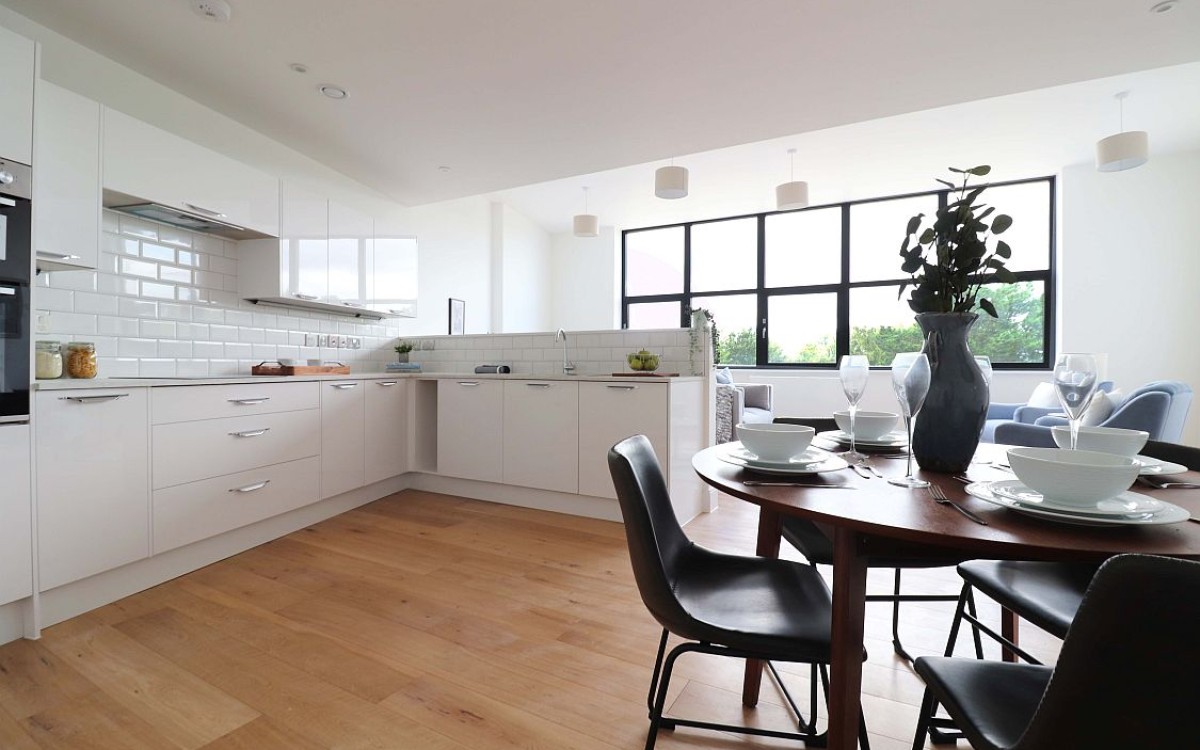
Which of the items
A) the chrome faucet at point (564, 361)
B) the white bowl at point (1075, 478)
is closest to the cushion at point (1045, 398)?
the chrome faucet at point (564, 361)

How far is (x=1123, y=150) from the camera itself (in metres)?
3.59

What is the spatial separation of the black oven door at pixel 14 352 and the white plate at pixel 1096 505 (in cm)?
282

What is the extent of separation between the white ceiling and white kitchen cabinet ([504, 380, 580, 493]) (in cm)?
173

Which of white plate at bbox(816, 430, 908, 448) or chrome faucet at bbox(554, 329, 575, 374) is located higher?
chrome faucet at bbox(554, 329, 575, 374)

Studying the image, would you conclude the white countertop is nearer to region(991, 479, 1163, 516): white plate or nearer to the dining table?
the dining table

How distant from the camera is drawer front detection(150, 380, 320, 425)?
2293 mm

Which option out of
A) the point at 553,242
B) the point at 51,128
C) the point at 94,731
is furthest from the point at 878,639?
the point at 553,242

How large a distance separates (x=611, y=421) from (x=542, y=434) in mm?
520

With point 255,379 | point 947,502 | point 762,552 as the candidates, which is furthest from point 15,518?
point 947,502

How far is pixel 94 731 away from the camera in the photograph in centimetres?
140

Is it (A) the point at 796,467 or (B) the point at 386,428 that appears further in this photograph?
(B) the point at 386,428

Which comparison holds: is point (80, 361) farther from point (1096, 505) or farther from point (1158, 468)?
point (1158, 468)

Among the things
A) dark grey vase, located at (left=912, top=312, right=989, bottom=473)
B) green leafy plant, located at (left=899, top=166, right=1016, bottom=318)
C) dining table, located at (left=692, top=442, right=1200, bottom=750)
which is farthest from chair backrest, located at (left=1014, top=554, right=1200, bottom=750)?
green leafy plant, located at (left=899, top=166, right=1016, bottom=318)

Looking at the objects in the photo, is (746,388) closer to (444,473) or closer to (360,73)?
(444,473)
